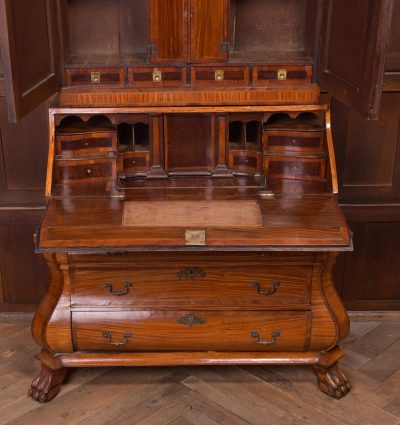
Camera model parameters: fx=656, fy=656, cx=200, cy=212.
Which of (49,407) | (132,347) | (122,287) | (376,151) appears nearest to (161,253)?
(122,287)

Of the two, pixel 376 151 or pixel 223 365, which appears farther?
pixel 376 151

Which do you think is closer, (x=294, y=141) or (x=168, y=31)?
(x=168, y=31)

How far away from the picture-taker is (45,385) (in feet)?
9.32

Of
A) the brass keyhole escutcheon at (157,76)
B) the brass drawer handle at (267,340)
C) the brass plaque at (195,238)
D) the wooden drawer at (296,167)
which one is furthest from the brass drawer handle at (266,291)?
the brass keyhole escutcheon at (157,76)

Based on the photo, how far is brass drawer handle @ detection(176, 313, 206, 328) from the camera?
9.00 feet

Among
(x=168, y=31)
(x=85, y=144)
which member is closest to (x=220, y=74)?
(x=168, y=31)

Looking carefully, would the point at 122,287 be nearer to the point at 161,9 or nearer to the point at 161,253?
the point at 161,253

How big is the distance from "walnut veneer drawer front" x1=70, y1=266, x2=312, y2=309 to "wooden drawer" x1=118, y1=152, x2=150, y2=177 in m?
0.48

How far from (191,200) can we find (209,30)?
2.35 feet

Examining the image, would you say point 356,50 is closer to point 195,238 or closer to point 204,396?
point 195,238

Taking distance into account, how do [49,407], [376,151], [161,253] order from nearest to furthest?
[161,253], [49,407], [376,151]

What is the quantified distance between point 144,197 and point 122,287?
38cm

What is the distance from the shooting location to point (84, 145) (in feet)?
9.27

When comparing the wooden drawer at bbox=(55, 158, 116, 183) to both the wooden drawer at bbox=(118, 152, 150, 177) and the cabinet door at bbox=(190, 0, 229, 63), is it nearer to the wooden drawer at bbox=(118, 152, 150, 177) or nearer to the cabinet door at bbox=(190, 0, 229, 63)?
the wooden drawer at bbox=(118, 152, 150, 177)
